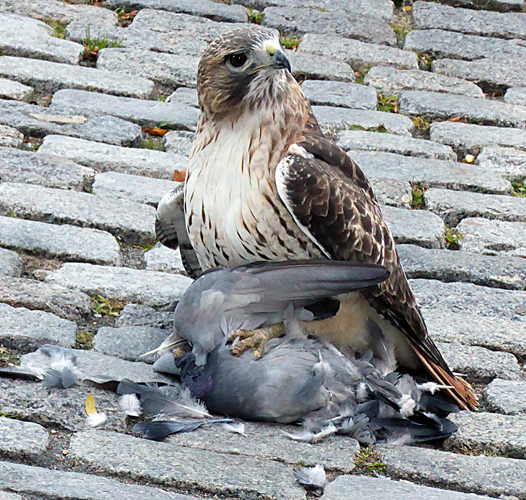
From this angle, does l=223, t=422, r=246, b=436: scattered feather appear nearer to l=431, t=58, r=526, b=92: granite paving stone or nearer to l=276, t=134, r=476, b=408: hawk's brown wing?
l=276, t=134, r=476, b=408: hawk's brown wing

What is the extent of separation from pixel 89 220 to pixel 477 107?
8.71 ft

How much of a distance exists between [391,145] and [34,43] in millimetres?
2188

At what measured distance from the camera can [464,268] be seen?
15.6ft

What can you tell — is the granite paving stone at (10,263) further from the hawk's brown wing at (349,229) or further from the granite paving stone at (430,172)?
the granite paving stone at (430,172)

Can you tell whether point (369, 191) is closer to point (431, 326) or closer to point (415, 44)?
point (431, 326)

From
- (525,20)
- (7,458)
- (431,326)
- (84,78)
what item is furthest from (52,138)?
(525,20)

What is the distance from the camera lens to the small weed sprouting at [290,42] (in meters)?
6.85

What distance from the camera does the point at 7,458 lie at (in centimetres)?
308

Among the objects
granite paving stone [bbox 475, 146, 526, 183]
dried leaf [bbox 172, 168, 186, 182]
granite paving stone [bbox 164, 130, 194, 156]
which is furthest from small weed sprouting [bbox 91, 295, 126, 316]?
granite paving stone [bbox 475, 146, 526, 183]

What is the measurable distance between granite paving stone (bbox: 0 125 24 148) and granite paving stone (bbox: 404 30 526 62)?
2.85 m

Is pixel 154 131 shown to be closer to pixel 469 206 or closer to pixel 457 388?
pixel 469 206

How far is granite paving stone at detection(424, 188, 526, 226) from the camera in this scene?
524 centimetres

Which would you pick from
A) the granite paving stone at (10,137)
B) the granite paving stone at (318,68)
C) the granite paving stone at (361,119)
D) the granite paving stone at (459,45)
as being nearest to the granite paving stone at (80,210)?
the granite paving stone at (10,137)

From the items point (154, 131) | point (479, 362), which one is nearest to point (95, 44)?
point (154, 131)
